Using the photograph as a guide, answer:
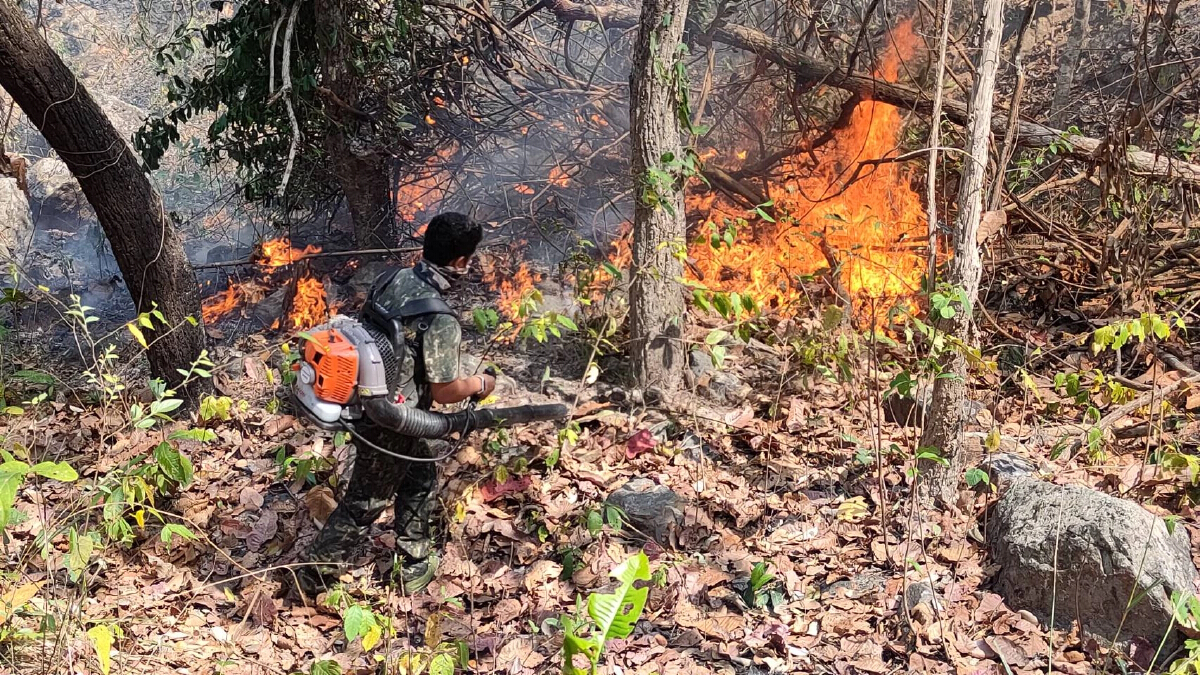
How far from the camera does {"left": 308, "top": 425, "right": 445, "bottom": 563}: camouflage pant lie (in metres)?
4.01

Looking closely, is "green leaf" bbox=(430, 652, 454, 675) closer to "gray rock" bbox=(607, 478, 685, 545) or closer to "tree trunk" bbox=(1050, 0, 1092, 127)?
"gray rock" bbox=(607, 478, 685, 545)

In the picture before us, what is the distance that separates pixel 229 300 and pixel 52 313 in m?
2.13

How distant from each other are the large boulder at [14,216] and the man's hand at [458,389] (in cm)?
921

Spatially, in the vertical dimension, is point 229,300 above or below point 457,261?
below

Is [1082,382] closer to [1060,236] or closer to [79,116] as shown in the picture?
[1060,236]

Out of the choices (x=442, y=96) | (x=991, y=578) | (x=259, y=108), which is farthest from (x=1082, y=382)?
(x=259, y=108)

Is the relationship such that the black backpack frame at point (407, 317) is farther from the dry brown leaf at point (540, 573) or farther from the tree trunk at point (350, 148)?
the tree trunk at point (350, 148)

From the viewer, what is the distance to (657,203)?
5035 mm

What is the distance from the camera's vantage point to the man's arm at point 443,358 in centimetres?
367

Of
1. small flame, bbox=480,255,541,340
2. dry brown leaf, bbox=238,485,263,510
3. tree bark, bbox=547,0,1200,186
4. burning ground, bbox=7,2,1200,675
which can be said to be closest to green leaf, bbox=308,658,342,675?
burning ground, bbox=7,2,1200,675

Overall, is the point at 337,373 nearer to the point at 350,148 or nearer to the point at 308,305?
the point at 350,148

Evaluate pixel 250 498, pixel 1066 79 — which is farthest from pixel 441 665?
pixel 1066 79

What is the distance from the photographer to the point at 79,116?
206 inches

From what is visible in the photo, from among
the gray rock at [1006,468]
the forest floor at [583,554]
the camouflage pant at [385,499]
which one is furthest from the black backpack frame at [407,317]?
the gray rock at [1006,468]
